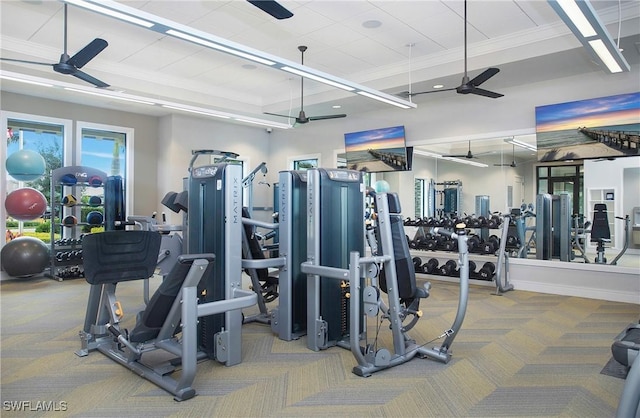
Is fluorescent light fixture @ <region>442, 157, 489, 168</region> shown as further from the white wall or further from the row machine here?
the white wall

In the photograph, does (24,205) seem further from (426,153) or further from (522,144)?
(522,144)

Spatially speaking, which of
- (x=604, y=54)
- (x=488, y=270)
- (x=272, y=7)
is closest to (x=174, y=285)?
(x=272, y=7)

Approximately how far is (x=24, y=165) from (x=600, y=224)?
320 inches

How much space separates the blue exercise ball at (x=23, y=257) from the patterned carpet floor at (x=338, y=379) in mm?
2321

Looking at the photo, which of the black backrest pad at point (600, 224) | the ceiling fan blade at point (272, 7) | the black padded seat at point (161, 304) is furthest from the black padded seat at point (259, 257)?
the black backrest pad at point (600, 224)

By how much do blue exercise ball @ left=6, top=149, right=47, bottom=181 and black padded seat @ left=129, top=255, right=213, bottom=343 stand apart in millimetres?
4435

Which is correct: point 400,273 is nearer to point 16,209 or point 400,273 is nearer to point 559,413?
point 559,413

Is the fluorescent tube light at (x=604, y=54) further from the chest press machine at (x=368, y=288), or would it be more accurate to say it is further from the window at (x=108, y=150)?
the window at (x=108, y=150)

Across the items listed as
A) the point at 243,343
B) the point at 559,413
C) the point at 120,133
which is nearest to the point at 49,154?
the point at 120,133

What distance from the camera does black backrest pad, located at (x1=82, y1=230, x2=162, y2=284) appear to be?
10.6ft

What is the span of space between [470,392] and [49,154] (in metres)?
7.56

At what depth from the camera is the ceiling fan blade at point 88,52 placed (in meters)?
4.21

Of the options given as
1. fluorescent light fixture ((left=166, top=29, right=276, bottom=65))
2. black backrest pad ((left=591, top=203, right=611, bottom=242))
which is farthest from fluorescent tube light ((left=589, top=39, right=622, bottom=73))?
fluorescent light fixture ((left=166, top=29, right=276, bottom=65))

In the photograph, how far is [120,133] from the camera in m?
8.14
